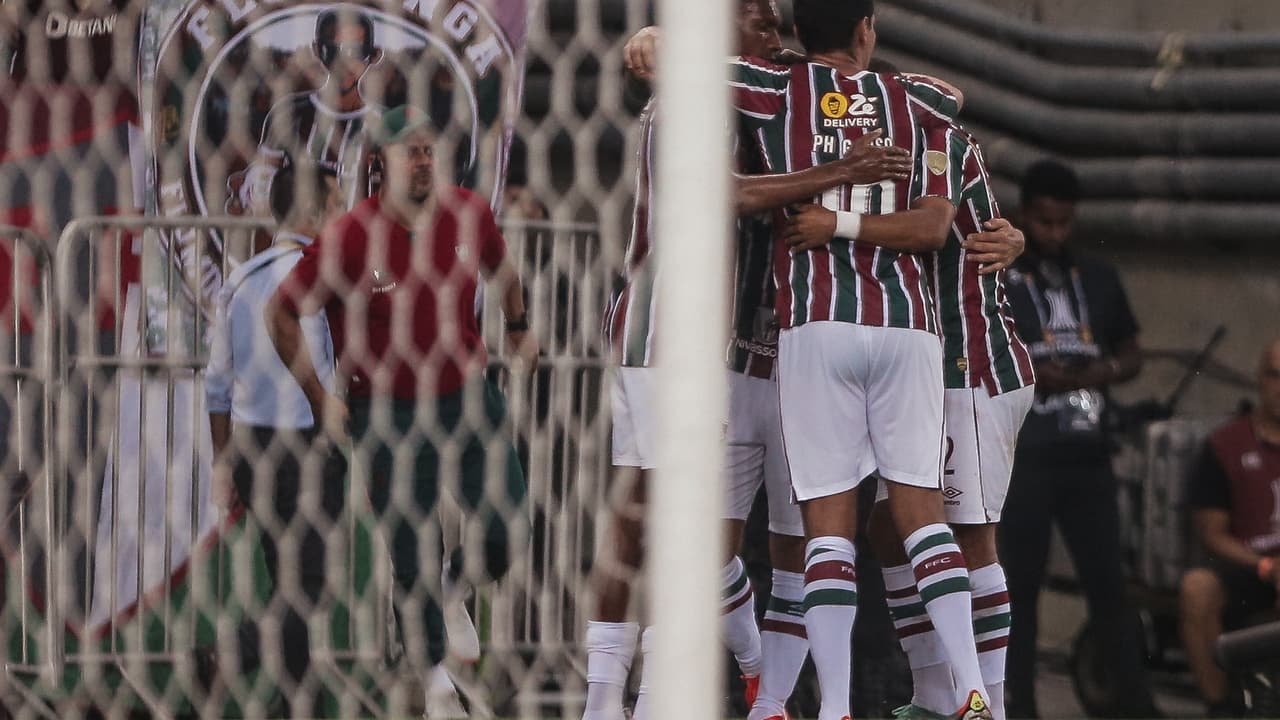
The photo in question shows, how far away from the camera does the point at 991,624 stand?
11.5 feet

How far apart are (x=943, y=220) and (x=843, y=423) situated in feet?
1.27

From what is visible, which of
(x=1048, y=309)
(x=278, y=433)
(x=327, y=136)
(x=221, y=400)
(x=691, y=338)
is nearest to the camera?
(x=691, y=338)

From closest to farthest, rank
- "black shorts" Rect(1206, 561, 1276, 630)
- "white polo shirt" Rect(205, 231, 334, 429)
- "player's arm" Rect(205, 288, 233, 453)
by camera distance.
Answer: "white polo shirt" Rect(205, 231, 334, 429) → "player's arm" Rect(205, 288, 233, 453) → "black shorts" Rect(1206, 561, 1276, 630)

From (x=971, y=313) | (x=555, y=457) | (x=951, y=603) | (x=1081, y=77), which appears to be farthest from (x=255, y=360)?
(x=1081, y=77)

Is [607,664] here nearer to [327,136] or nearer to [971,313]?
[971,313]

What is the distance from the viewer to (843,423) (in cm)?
319

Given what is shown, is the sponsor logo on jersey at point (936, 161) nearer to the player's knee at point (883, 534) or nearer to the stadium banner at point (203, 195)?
the player's knee at point (883, 534)

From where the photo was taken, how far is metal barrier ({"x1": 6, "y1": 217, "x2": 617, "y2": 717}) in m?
4.06

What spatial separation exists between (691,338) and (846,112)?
1644 mm

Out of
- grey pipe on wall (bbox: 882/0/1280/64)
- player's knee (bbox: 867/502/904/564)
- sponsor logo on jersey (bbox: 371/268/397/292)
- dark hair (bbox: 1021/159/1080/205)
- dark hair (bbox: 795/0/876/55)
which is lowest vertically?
player's knee (bbox: 867/502/904/564)

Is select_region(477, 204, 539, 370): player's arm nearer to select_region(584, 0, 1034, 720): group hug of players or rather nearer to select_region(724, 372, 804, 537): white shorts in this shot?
select_region(584, 0, 1034, 720): group hug of players

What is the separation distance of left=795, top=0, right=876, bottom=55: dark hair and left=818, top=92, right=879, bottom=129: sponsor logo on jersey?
0.41 feet

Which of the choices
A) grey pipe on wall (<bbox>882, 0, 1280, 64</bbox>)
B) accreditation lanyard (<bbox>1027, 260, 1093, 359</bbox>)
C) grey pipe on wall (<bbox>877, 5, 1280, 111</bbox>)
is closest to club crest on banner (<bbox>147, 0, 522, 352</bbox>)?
accreditation lanyard (<bbox>1027, 260, 1093, 359</bbox>)

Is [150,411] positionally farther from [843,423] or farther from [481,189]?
[843,423]
